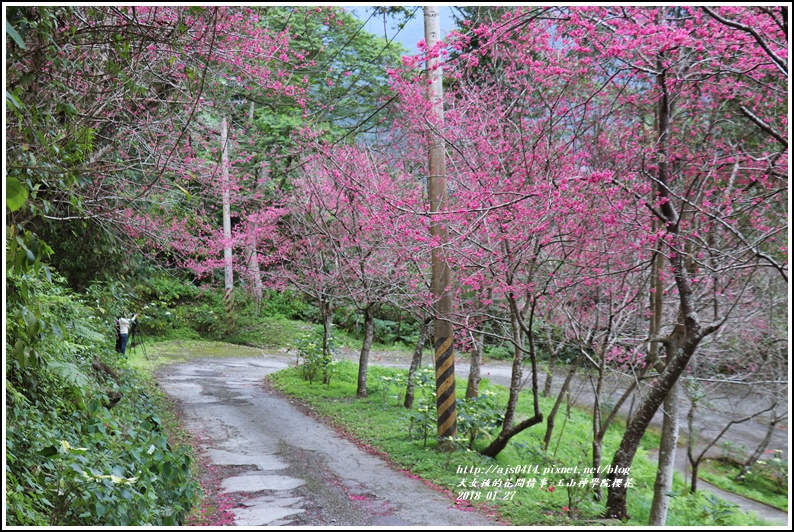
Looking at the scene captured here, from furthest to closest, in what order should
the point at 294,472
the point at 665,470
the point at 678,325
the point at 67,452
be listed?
the point at 294,472, the point at 678,325, the point at 665,470, the point at 67,452

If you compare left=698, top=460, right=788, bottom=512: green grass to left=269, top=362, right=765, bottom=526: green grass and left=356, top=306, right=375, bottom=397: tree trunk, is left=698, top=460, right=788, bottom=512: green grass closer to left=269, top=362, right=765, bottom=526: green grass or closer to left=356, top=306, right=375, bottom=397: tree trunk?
left=269, top=362, right=765, bottom=526: green grass

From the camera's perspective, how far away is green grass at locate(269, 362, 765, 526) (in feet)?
16.5

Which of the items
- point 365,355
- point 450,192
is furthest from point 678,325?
point 365,355

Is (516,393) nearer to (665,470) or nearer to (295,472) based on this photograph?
(665,470)

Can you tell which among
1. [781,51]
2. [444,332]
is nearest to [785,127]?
[781,51]

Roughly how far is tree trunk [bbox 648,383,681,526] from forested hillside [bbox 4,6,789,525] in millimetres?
29

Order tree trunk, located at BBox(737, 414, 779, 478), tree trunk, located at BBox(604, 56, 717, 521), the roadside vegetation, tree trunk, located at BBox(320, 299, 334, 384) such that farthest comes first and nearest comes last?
tree trunk, located at BBox(320, 299, 334, 384)
tree trunk, located at BBox(737, 414, 779, 478)
tree trunk, located at BBox(604, 56, 717, 521)
the roadside vegetation

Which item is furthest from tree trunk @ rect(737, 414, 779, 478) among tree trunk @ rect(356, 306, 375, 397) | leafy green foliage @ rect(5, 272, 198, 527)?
leafy green foliage @ rect(5, 272, 198, 527)

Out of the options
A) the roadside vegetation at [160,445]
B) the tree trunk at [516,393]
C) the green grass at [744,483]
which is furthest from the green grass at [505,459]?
the green grass at [744,483]

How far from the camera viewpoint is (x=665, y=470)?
4.90m

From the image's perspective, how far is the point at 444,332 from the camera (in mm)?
7090

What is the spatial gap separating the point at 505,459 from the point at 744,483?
437 centimetres

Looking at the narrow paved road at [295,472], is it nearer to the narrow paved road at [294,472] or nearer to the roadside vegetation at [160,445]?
the narrow paved road at [294,472]

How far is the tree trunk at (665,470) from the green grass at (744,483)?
3.13 metres
